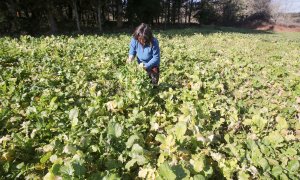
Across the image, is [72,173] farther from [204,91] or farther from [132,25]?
[132,25]

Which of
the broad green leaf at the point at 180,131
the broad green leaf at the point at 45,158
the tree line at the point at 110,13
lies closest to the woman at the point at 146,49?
the broad green leaf at the point at 180,131

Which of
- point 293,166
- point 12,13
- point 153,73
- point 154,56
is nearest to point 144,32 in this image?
point 154,56

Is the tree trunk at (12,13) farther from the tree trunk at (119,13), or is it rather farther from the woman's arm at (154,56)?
the woman's arm at (154,56)

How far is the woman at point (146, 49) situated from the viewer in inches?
216

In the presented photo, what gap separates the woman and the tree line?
1941cm

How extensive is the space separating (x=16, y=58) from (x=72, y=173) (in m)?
6.72

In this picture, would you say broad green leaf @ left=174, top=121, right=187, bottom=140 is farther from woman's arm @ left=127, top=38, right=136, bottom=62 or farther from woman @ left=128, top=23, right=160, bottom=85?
woman's arm @ left=127, top=38, right=136, bottom=62

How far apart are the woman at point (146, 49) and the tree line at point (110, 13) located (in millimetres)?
19415

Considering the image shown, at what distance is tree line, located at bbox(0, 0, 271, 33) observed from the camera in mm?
23469

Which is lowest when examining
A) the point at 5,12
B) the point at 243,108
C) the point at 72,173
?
the point at 243,108

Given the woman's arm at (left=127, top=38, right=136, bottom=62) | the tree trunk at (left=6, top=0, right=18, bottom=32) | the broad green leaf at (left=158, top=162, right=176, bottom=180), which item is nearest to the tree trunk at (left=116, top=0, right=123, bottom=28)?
the tree trunk at (left=6, top=0, right=18, bottom=32)

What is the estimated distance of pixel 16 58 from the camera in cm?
825

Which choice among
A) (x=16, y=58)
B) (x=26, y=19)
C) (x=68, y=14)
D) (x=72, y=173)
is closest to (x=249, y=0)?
(x=68, y=14)

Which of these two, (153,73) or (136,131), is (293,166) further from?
(153,73)
